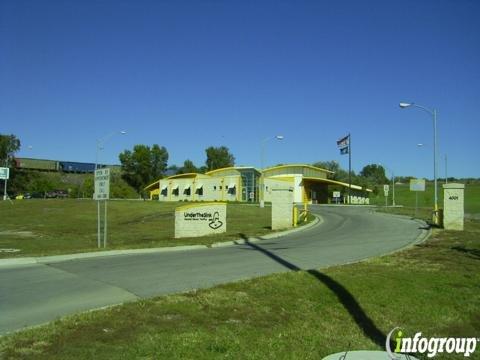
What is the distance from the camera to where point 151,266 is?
12.8 meters

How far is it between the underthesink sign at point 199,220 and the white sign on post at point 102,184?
4.14 metres

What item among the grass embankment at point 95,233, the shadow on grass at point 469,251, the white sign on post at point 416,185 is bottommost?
the grass embankment at point 95,233

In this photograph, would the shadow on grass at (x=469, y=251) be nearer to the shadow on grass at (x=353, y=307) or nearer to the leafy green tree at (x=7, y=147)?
the shadow on grass at (x=353, y=307)

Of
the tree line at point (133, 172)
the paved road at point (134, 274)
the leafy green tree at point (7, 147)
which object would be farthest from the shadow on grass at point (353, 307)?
the leafy green tree at point (7, 147)

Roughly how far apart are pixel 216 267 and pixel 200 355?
272 inches

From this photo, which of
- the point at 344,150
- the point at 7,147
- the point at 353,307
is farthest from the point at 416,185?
the point at 7,147

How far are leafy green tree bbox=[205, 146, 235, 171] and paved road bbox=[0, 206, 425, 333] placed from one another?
12944 cm

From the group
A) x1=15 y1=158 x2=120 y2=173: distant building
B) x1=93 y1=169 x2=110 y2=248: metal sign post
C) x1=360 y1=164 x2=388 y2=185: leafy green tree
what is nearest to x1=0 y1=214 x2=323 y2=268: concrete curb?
x1=93 y1=169 x2=110 y2=248: metal sign post

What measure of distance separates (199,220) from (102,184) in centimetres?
557

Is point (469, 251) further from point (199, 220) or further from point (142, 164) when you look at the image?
point (142, 164)

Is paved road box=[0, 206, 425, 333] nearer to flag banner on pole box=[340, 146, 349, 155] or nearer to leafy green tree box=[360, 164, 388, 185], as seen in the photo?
flag banner on pole box=[340, 146, 349, 155]

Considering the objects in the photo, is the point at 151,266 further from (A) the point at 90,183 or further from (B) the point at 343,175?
(B) the point at 343,175

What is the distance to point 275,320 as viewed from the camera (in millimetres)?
7246

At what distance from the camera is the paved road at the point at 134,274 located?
27.7ft
